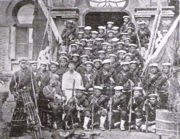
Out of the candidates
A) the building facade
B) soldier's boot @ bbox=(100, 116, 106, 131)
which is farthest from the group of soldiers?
the building facade

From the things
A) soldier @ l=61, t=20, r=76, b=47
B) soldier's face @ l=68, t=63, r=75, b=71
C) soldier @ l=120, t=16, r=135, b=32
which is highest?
soldier @ l=120, t=16, r=135, b=32

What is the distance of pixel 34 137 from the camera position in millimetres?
8945

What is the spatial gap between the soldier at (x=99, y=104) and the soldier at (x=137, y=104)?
33cm

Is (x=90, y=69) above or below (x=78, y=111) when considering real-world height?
above

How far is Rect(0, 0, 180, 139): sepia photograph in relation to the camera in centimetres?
895

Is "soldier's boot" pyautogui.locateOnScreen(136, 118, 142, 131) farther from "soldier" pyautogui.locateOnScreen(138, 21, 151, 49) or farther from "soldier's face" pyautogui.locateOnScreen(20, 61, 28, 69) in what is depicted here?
"soldier's face" pyautogui.locateOnScreen(20, 61, 28, 69)

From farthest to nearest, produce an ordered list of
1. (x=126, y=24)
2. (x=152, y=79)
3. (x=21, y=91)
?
(x=126, y=24)
(x=21, y=91)
(x=152, y=79)

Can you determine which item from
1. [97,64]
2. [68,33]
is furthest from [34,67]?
[97,64]

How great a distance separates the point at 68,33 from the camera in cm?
929

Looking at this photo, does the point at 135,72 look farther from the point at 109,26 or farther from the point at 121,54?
the point at 109,26

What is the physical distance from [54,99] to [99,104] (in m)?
0.58

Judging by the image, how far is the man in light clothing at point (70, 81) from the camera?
29.8ft

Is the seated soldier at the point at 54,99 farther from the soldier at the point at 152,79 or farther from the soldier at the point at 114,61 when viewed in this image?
the soldier at the point at 152,79

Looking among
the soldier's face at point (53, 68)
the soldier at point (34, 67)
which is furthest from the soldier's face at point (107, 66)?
the soldier at point (34, 67)
